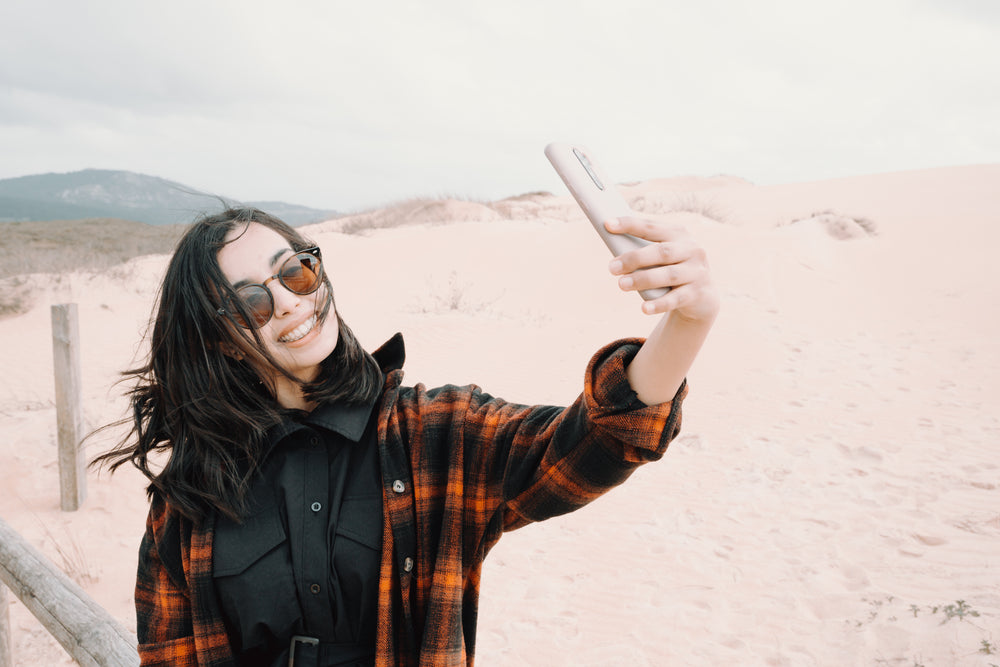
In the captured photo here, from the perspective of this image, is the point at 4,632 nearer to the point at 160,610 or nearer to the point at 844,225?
the point at 160,610

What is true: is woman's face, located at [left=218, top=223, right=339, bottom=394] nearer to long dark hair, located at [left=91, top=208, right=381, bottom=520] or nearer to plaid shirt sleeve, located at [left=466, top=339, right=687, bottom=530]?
long dark hair, located at [left=91, top=208, right=381, bottom=520]

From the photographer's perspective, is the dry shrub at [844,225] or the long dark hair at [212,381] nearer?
the long dark hair at [212,381]

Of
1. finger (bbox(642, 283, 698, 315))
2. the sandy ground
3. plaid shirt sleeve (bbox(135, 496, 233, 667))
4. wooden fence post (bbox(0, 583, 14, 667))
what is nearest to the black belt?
plaid shirt sleeve (bbox(135, 496, 233, 667))

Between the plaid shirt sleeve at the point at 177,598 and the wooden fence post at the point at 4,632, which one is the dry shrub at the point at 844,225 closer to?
the wooden fence post at the point at 4,632

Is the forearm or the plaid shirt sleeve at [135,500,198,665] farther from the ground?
the forearm

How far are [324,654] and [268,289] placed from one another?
0.89 metres

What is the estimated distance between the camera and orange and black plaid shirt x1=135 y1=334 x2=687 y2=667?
4.53 ft

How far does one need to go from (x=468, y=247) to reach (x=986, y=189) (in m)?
22.4

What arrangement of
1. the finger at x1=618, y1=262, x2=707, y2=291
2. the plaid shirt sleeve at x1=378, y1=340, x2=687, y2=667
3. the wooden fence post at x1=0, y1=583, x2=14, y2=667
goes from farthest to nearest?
1. the wooden fence post at x1=0, y1=583, x2=14, y2=667
2. the plaid shirt sleeve at x1=378, y1=340, x2=687, y2=667
3. the finger at x1=618, y1=262, x2=707, y2=291

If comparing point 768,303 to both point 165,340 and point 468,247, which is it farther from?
point 165,340

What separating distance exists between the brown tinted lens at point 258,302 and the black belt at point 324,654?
0.77 metres

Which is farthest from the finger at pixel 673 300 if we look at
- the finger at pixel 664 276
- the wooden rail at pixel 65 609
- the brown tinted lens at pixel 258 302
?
the wooden rail at pixel 65 609

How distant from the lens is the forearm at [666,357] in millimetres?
1125

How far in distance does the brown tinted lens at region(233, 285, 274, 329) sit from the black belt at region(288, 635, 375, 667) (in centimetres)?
77
